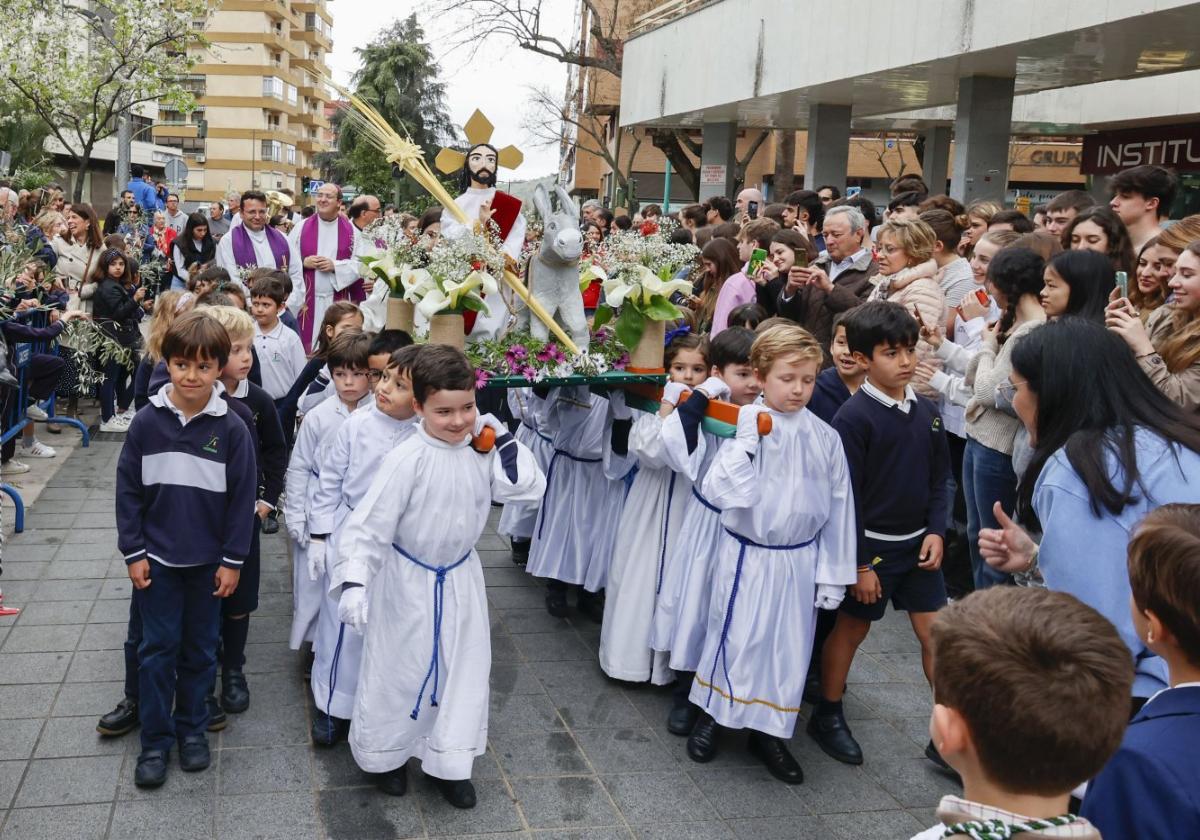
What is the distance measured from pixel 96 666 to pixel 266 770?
1.47m

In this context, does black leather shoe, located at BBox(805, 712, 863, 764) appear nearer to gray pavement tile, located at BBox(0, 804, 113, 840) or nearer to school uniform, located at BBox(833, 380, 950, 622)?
school uniform, located at BBox(833, 380, 950, 622)

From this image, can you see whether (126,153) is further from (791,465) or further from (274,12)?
(274,12)

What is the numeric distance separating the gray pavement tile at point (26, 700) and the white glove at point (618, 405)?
287 centimetres

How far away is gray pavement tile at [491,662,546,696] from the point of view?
540 centimetres

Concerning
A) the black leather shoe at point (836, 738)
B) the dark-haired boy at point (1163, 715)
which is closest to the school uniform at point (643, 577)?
the black leather shoe at point (836, 738)

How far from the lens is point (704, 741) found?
4.79m

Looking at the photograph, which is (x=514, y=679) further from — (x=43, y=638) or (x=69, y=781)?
(x=43, y=638)

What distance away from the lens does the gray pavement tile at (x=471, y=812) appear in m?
4.15

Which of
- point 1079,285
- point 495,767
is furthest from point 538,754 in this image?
point 1079,285

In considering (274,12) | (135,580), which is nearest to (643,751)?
(135,580)

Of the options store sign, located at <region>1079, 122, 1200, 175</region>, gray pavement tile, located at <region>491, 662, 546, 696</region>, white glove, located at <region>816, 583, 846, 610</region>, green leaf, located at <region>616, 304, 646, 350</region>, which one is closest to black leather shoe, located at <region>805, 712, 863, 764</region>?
white glove, located at <region>816, 583, 846, 610</region>

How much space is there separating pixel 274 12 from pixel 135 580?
81584 millimetres

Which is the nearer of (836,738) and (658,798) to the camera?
(658,798)

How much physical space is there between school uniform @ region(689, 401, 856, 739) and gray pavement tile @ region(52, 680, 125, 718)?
8.58 feet
